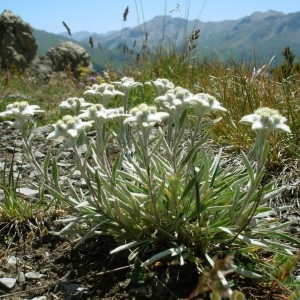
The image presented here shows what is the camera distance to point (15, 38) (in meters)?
26.2

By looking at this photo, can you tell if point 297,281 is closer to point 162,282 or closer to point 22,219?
point 162,282

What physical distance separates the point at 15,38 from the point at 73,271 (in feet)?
85.3

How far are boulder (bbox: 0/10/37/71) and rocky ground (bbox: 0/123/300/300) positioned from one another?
78.8 feet

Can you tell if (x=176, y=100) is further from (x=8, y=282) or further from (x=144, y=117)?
(x=8, y=282)

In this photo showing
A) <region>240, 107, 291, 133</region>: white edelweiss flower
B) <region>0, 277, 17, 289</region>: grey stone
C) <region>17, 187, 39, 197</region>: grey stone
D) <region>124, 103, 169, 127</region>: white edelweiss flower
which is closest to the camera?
<region>240, 107, 291, 133</region>: white edelweiss flower

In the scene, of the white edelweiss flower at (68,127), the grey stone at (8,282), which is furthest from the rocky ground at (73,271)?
the white edelweiss flower at (68,127)

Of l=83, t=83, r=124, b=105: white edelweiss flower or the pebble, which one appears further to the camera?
l=83, t=83, r=124, b=105: white edelweiss flower

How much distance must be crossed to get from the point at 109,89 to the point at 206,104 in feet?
2.78

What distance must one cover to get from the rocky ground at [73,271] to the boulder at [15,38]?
24008 millimetres

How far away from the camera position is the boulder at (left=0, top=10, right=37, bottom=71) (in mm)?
25578

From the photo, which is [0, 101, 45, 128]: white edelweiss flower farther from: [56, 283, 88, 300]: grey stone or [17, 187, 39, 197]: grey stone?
[17, 187, 39, 197]: grey stone

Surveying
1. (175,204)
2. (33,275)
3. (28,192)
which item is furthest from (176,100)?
(28,192)

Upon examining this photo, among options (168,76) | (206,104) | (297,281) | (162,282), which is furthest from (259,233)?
(168,76)

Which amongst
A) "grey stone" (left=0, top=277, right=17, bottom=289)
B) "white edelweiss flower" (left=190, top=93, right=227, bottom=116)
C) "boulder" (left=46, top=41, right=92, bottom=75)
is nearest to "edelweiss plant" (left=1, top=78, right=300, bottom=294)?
"white edelweiss flower" (left=190, top=93, right=227, bottom=116)
